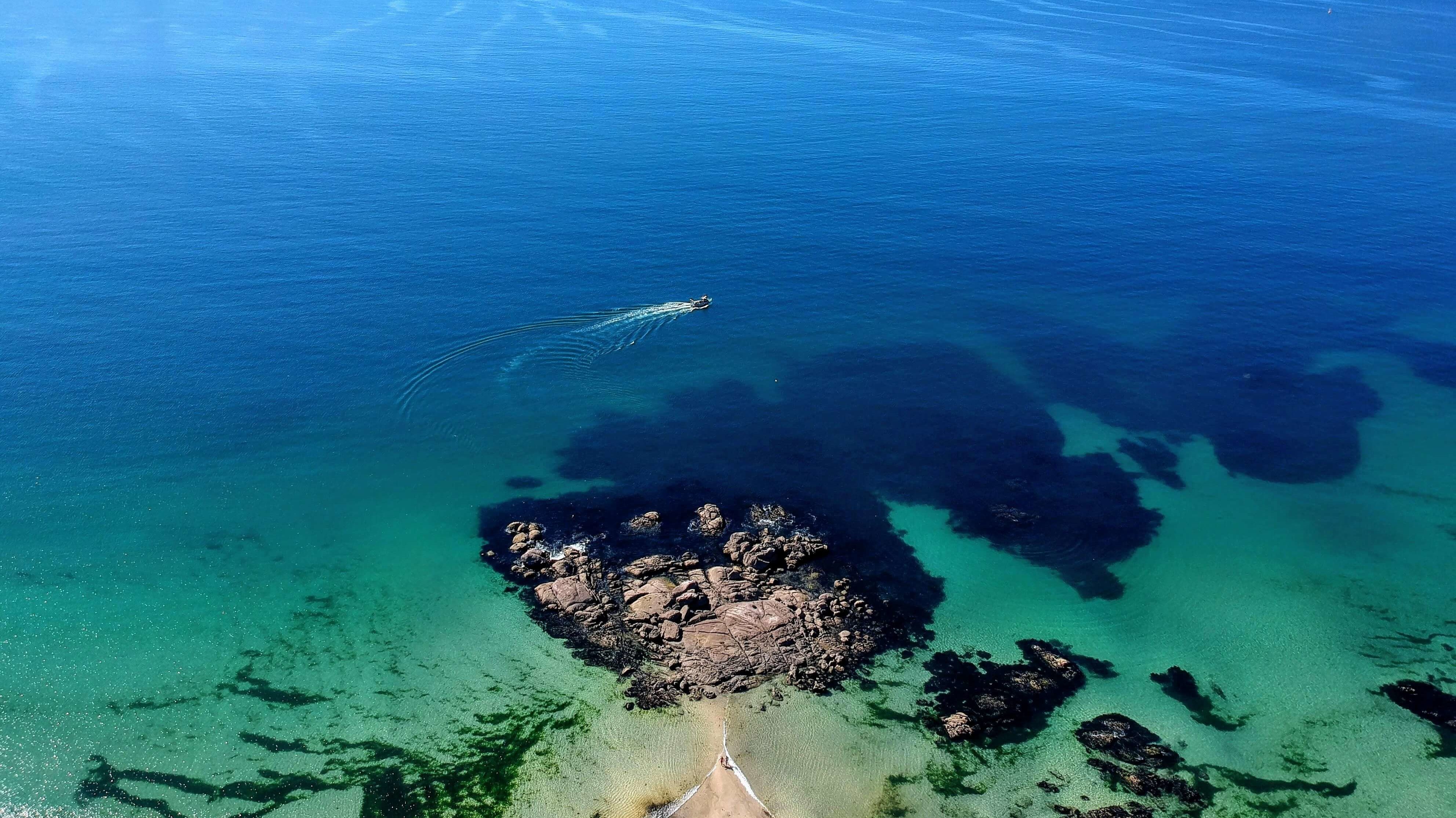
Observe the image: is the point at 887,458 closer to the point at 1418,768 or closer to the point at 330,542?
the point at 1418,768

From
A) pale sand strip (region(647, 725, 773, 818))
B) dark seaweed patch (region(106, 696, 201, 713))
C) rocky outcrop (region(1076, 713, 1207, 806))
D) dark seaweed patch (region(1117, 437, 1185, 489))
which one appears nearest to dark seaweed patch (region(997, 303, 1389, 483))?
dark seaweed patch (region(1117, 437, 1185, 489))

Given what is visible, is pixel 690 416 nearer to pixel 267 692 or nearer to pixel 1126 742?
pixel 267 692

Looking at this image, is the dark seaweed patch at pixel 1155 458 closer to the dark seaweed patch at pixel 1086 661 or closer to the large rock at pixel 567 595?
the dark seaweed patch at pixel 1086 661

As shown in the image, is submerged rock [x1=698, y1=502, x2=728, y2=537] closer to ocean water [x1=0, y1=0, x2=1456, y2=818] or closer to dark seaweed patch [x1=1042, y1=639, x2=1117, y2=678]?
ocean water [x1=0, y1=0, x2=1456, y2=818]

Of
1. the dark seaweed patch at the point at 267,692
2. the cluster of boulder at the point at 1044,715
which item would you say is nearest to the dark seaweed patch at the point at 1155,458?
the cluster of boulder at the point at 1044,715

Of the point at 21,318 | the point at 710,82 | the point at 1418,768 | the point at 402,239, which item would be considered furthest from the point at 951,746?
the point at 710,82

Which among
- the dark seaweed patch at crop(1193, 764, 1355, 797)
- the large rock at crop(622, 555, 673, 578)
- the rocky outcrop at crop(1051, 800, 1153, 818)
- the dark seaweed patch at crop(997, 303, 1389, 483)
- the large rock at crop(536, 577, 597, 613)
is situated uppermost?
the dark seaweed patch at crop(997, 303, 1389, 483)
